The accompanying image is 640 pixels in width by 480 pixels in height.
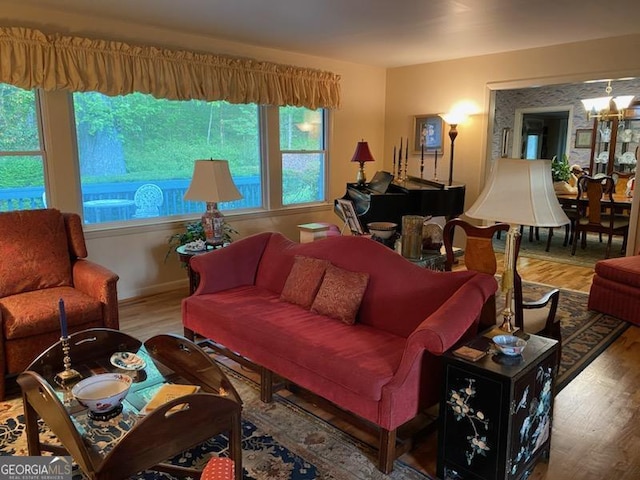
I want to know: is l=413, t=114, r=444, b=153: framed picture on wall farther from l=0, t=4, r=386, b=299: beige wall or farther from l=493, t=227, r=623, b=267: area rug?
l=493, t=227, r=623, b=267: area rug

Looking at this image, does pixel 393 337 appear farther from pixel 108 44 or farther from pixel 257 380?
pixel 108 44

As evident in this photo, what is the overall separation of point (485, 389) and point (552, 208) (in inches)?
31.0

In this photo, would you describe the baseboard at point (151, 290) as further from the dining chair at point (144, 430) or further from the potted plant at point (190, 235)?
the dining chair at point (144, 430)

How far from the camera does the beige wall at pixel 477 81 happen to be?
16.1ft

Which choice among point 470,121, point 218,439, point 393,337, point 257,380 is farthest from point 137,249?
point 470,121

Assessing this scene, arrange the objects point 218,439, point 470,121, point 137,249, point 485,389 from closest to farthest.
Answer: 1. point 485,389
2. point 218,439
3. point 137,249
4. point 470,121

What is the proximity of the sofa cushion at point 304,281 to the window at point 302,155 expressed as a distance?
9.27 feet

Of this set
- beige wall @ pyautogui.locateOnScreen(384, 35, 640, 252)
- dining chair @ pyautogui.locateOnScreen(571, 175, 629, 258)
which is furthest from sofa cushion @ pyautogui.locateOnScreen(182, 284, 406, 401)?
dining chair @ pyautogui.locateOnScreen(571, 175, 629, 258)

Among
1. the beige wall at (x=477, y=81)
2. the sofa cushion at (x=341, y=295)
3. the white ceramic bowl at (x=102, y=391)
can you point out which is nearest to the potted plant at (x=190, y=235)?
the sofa cushion at (x=341, y=295)

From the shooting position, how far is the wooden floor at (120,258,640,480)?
219 cm

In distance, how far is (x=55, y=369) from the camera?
7.15ft

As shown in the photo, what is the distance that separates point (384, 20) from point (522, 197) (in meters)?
2.81

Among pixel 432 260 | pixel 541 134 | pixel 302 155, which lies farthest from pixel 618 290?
pixel 541 134

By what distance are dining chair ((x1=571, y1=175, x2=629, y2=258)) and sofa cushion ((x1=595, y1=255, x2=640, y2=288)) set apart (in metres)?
1.97
